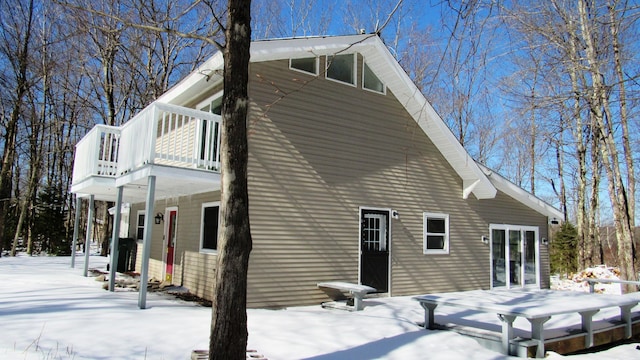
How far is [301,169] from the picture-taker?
30.9ft

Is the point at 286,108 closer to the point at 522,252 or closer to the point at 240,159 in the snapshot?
the point at 240,159

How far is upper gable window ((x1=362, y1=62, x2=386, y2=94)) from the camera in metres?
10.9

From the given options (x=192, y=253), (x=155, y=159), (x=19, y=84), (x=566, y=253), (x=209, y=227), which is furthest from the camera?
(x=566, y=253)

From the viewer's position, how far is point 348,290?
340 inches

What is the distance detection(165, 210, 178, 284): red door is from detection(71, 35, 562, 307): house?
0.05 metres

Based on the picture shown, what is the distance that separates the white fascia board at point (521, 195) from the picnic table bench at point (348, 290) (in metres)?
5.84

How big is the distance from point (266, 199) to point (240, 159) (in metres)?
4.20

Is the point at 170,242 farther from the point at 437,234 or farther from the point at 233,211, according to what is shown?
the point at 233,211

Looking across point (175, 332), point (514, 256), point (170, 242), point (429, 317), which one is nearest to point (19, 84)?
point (170, 242)

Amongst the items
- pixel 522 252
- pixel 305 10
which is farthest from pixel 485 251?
pixel 305 10

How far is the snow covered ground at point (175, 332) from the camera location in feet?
16.5

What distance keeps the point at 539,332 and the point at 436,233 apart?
18.0 ft

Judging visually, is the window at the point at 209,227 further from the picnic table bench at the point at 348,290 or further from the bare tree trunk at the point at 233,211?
the bare tree trunk at the point at 233,211

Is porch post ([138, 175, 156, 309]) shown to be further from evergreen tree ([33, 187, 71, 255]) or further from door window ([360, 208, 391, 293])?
evergreen tree ([33, 187, 71, 255])
